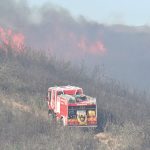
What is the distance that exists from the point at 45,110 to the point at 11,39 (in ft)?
74.2

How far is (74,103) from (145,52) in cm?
5535

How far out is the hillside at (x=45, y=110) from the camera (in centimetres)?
2559

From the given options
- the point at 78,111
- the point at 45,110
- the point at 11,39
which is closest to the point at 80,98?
the point at 78,111

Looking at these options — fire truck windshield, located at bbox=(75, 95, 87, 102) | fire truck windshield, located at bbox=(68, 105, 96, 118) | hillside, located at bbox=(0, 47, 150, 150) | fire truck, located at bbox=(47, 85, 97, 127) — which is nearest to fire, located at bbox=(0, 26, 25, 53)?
hillside, located at bbox=(0, 47, 150, 150)

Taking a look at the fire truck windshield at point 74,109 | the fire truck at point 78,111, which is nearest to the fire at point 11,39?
the fire truck at point 78,111

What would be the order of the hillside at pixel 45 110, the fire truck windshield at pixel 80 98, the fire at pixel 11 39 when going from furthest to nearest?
the fire at pixel 11 39 → the fire truck windshield at pixel 80 98 → the hillside at pixel 45 110

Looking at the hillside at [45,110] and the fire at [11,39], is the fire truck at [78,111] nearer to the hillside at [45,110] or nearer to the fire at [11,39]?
the hillside at [45,110]

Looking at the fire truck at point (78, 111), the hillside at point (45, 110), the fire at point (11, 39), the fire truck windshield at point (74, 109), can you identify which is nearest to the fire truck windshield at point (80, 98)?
the fire truck at point (78, 111)

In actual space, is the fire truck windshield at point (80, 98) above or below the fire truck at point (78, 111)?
above

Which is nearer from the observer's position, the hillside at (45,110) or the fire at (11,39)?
the hillside at (45,110)

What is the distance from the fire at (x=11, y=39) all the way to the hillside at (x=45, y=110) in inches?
45.9

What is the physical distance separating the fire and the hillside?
117 centimetres

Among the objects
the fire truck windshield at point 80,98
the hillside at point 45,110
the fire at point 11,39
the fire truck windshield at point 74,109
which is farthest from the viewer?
the fire at point 11,39

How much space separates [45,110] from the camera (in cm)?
3438
